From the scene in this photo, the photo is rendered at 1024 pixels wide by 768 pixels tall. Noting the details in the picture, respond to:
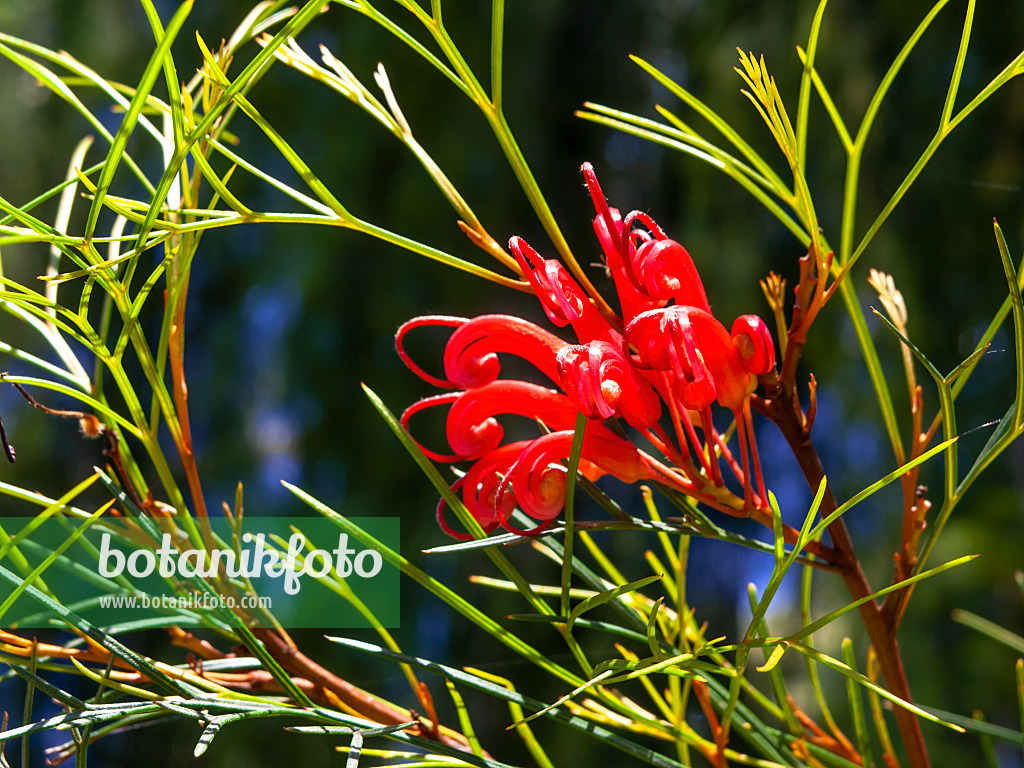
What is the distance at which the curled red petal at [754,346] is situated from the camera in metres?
0.18

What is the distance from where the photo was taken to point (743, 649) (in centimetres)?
18

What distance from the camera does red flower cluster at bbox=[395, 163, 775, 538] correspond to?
6.9 inches

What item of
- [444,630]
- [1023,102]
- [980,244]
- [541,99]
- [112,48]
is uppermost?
[112,48]

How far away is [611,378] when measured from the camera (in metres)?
0.18

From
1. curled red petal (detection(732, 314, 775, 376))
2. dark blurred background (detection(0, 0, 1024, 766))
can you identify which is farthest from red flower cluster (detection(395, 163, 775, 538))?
dark blurred background (detection(0, 0, 1024, 766))

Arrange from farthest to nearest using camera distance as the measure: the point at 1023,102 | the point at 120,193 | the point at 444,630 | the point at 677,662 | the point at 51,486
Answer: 1. the point at 51,486
2. the point at 120,193
3. the point at 444,630
4. the point at 1023,102
5. the point at 677,662

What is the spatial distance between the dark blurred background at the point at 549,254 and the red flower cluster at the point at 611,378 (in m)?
0.64

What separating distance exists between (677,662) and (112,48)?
1.52 metres

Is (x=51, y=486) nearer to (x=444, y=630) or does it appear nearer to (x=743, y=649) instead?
(x=444, y=630)

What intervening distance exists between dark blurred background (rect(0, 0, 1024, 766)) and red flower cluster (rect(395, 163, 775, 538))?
639 mm

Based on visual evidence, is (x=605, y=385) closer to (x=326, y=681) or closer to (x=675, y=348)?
(x=675, y=348)

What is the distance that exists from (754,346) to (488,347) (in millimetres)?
66

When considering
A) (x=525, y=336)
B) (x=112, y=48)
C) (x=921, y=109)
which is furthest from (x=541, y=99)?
(x=525, y=336)

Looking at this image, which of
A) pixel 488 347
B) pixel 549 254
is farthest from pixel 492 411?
pixel 549 254
